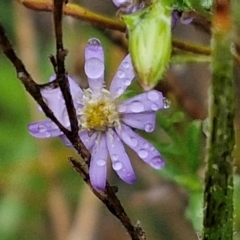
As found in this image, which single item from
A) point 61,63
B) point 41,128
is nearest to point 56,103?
point 41,128

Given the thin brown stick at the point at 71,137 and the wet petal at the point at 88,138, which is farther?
the wet petal at the point at 88,138

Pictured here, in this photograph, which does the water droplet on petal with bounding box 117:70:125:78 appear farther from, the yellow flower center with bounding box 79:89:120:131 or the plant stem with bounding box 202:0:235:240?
the plant stem with bounding box 202:0:235:240

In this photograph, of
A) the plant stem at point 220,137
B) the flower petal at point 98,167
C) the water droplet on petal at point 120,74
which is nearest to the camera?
the plant stem at point 220,137

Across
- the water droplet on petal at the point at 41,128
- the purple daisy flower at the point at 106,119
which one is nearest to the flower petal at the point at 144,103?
the purple daisy flower at the point at 106,119

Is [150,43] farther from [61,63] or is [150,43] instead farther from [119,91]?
[119,91]

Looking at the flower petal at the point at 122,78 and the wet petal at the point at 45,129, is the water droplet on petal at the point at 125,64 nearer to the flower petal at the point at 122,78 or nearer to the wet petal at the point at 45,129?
the flower petal at the point at 122,78

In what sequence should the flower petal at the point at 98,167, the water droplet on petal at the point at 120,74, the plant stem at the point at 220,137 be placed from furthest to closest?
the water droplet on petal at the point at 120,74 < the flower petal at the point at 98,167 < the plant stem at the point at 220,137
